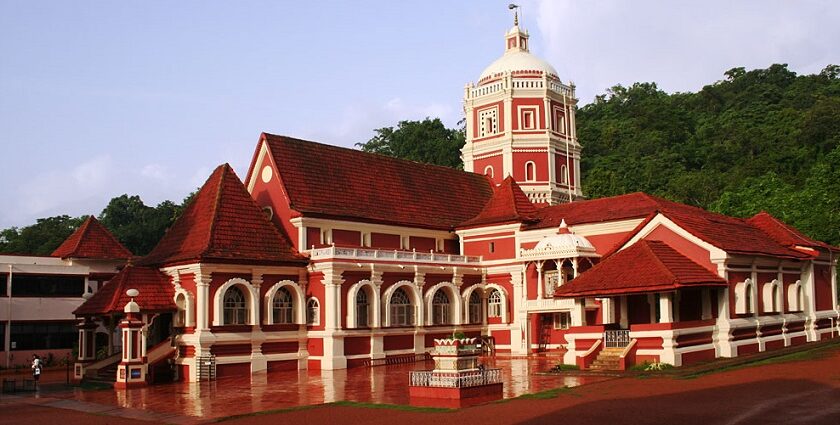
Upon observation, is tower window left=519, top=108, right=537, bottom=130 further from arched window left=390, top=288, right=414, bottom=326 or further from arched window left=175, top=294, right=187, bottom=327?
arched window left=175, top=294, right=187, bottom=327

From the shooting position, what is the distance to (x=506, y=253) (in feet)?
118

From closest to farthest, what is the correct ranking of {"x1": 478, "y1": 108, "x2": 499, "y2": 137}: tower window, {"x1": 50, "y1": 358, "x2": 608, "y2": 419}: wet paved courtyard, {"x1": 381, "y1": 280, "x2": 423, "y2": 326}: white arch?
1. {"x1": 50, "y1": 358, "x2": 608, "y2": 419}: wet paved courtyard
2. {"x1": 381, "y1": 280, "x2": 423, "y2": 326}: white arch
3. {"x1": 478, "y1": 108, "x2": 499, "y2": 137}: tower window

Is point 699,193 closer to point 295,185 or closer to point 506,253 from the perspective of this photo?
point 506,253

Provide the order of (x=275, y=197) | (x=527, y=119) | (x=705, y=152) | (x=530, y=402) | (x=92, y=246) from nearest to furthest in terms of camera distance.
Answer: (x=530, y=402) < (x=275, y=197) < (x=92, y=246) < (x=527, y=119) < (x=705, y=152)

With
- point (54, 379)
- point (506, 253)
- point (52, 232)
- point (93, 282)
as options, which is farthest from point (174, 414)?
point (52, 232)

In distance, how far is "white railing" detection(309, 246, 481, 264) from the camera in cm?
3079

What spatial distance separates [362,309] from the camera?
105 ft

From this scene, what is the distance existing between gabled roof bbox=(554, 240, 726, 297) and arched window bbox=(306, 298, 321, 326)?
9.31 metres

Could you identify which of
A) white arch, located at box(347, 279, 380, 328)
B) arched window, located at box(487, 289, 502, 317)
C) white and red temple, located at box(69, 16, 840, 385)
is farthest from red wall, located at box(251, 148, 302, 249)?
arched window, located at box(487, 289, 502, 317)

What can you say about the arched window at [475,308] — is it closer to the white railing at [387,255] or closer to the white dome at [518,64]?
the white railing at [387,255]

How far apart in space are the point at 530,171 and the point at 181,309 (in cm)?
2031

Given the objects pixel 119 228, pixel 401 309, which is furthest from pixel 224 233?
pixel 119 228

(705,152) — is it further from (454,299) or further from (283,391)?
(283,391)

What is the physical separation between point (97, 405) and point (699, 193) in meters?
45.0
